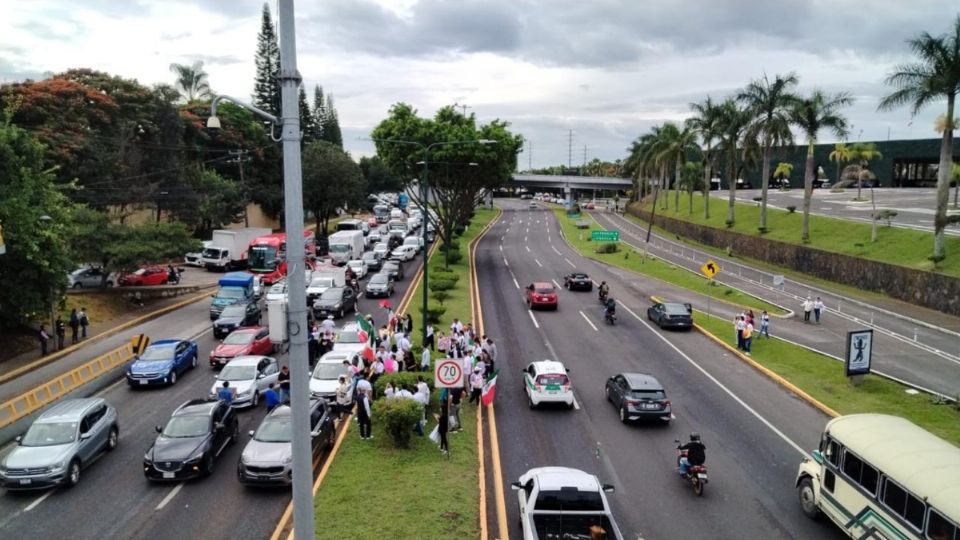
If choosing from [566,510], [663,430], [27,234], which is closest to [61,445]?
[566,510]

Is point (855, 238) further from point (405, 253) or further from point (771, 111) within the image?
point (405, 253)

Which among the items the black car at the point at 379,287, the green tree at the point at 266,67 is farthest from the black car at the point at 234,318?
the green tree at the point at 266,67

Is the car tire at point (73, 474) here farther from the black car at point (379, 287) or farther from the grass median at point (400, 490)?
the black car at point (379, 287)

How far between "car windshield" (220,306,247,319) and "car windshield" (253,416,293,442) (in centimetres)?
1734

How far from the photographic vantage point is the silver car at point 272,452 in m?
15.3

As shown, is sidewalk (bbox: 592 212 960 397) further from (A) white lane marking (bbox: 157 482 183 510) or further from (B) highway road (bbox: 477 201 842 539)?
(A) white lane marking (bbox: 157 482 183 510)

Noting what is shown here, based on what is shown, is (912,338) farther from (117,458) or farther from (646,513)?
(117,458)

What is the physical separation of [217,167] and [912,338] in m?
67.5

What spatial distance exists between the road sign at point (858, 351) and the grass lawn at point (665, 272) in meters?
14.0

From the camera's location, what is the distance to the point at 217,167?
75.8 metres

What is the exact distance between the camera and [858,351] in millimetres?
23062

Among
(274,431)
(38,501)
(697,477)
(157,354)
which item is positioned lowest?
(38,501)

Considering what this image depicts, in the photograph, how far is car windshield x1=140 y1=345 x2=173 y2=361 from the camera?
24781 millimetres

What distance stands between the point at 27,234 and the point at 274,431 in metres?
17.6
